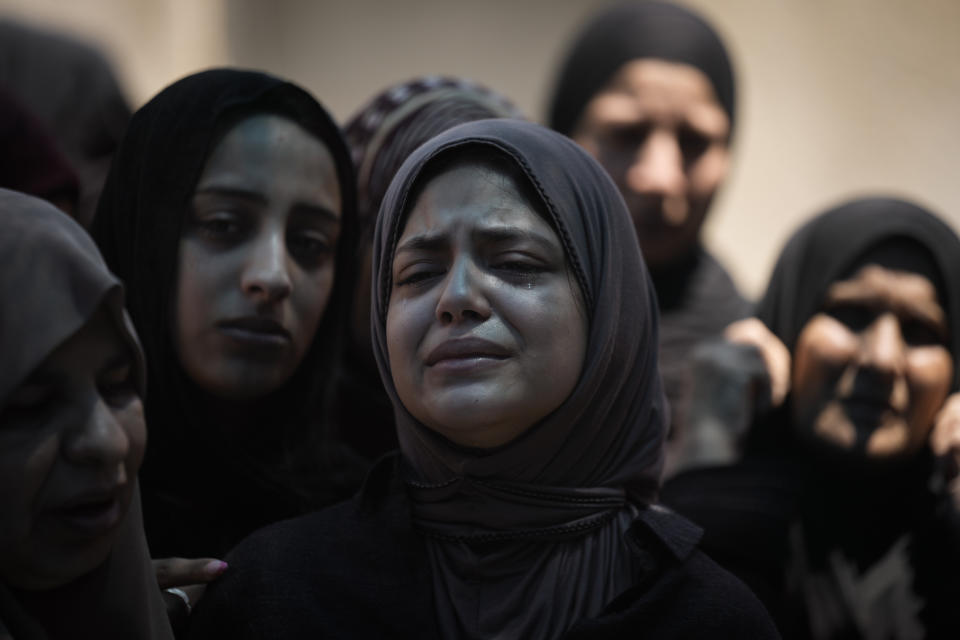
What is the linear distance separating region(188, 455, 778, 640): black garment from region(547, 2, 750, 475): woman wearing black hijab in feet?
4.18

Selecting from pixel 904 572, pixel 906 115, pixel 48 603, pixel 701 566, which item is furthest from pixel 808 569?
pixel 906 115

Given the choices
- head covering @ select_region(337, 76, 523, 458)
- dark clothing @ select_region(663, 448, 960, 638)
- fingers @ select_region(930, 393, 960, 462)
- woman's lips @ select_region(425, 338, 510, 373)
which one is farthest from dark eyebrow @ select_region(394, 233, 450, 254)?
fingers @ select_region(930, 393, 960, 462)

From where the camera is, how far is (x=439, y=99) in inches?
103

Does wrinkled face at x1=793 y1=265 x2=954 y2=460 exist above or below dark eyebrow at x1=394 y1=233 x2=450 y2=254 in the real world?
below

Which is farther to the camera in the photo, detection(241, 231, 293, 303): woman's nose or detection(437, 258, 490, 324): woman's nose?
detection(241, 231, 293, 303): woman's nose

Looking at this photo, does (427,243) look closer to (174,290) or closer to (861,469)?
(174,290)

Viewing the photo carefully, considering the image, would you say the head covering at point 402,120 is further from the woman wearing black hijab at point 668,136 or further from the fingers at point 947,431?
the fingers at point 947,431

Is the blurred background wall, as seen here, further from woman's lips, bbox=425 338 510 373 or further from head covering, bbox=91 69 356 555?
woman's lips, bbox=425 338 510 373

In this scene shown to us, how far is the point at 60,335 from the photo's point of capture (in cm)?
136

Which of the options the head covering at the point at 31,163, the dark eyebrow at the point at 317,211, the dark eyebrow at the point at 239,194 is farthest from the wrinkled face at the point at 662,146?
the head covering at the point at 31,163

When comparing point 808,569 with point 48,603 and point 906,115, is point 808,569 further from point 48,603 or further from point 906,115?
point 906,115

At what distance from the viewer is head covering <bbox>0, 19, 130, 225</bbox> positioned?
11.2ft

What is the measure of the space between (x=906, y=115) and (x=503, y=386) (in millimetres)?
4247

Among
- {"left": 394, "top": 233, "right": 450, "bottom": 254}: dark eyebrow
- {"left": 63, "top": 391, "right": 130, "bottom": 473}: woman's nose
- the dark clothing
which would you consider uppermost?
{"left": 394, "top": 233, "right": 450, "bottom": 254}: dark eyebrow
